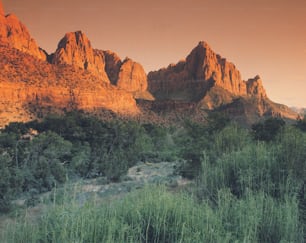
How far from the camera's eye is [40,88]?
2213 inches

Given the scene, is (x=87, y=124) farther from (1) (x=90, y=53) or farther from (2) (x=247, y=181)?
(1) (x=90, y=53)

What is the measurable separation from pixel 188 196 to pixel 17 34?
413ft

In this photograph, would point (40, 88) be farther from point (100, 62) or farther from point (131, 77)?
point (131, 77)

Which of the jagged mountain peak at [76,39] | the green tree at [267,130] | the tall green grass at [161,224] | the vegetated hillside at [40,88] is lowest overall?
the tall green grass at [161,224]

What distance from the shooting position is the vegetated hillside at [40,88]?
5094cm

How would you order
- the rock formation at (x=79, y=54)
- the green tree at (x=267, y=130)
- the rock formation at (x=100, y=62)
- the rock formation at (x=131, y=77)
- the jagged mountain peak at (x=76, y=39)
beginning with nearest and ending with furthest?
the green tree at (x=267, y=130) < the rock formation at (x=79, y=54) < the rock formation at (x=100, y=62) < the jagged mountain peak at (x=76, y=39) < the rock formation at (x=131, y=77)

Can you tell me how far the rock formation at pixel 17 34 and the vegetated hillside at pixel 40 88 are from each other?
51.6 meters

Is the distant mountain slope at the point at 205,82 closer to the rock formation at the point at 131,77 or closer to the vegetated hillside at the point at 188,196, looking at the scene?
the rock formation at the point at 131,77

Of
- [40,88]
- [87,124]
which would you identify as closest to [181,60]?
[40,88]

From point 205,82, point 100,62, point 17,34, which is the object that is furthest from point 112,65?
point 17,34

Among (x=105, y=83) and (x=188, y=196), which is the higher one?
(x=105, y=83)

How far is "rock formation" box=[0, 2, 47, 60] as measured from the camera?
107856 mm

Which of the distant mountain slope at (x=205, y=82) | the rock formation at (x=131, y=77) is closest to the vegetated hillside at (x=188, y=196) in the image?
the distant mountain slope at (x=205, y=82)

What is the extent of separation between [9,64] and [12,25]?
74207 mm
